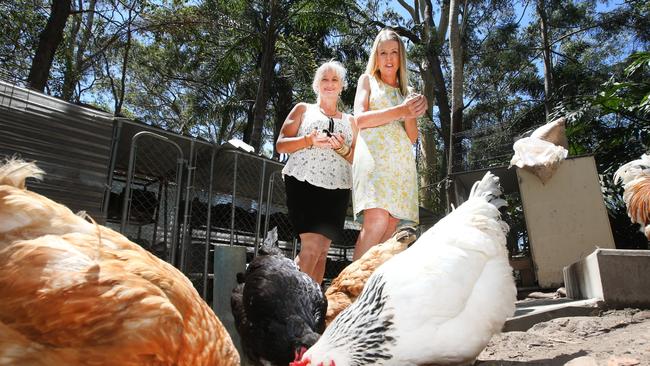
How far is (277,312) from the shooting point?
98.4 inches

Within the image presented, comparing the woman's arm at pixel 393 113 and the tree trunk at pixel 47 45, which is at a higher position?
the tree trunk at pixel 47 45

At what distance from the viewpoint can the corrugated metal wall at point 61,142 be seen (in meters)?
4.12

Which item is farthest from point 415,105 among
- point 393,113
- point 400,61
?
point 400,61

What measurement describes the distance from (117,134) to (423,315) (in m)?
4.11

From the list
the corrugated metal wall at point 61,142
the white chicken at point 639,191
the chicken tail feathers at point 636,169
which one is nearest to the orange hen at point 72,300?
the corrugated metal wall at point 61,142

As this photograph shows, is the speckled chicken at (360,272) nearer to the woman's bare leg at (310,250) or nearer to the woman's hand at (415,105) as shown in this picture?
the woman's bare leg at (310,250)

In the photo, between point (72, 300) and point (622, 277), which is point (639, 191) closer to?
point (622, 277)

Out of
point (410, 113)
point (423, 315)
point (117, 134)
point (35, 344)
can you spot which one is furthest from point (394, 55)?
point (117, 134)

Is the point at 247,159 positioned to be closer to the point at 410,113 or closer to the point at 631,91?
the point at 410,113

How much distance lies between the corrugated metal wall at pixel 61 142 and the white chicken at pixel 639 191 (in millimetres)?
5771

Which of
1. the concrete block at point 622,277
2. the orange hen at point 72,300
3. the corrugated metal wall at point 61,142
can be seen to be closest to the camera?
the orange hen at point 72,300

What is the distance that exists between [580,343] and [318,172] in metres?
1.96

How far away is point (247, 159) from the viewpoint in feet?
19.4

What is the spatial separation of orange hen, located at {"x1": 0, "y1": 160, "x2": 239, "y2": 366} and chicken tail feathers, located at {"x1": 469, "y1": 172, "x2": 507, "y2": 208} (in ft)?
6.94
